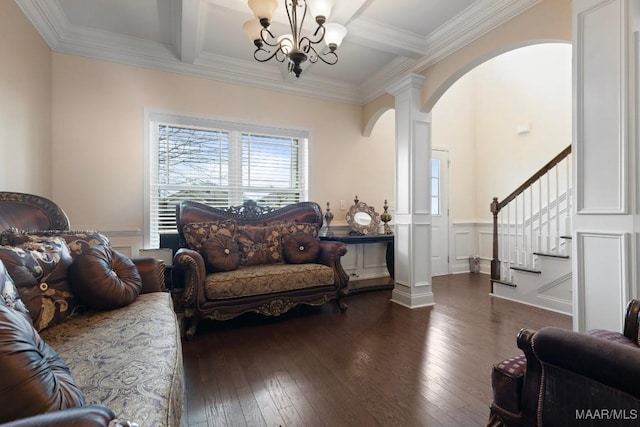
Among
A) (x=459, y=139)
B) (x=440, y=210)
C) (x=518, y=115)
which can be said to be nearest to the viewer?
(x=518, y=115)

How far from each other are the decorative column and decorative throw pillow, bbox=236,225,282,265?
142cm

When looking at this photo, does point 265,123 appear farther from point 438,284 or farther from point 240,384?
point 438,284

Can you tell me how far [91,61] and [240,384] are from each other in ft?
11.1

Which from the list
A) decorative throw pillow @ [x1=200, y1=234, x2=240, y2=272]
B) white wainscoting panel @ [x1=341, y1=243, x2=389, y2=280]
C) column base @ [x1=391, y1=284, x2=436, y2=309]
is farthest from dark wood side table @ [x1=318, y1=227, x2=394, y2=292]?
decorative throw pillow @ [x1=200, y1=234, x2=240, y2=272]

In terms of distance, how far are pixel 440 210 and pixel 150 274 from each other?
4.44m

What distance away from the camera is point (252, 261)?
309 centimetres

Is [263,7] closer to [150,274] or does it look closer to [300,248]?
[150,274]

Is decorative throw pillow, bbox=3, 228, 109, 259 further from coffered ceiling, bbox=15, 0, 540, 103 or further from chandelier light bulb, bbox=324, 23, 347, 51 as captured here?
chandelier light bulb, bbox=324, 23, 347, 51

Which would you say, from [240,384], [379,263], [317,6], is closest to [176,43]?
[317,6]

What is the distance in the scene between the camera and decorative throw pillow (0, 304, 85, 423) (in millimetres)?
617

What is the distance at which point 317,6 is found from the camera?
193cm

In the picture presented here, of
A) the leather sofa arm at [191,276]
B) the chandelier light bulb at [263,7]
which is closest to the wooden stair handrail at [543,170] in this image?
the chandelier light bulb at [263,7]

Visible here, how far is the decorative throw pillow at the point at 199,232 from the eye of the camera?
2916mm

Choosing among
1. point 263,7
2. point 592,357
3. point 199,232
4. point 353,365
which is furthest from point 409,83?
point 592,357
